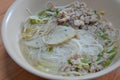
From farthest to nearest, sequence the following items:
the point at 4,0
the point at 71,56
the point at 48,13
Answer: the point at 4,0, the point at 48,13, the point at 71,56

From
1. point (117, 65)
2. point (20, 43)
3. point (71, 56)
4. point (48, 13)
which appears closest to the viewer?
point (117, 65)

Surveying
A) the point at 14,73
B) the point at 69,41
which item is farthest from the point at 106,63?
the point at 14,73

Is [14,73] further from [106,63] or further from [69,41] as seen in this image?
[106,63]

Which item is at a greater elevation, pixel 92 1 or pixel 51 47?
pixel 92 1

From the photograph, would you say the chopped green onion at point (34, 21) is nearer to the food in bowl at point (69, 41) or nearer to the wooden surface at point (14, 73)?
the food in bowl at point (69, 41)

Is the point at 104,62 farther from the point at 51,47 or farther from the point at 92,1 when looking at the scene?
the point at 92,1

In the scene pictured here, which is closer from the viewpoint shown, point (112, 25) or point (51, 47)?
point (51, 47)

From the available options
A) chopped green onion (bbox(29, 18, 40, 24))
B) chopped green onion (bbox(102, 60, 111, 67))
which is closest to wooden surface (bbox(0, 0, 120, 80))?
chopped green onion (bbox(102, 60, 111, 67))

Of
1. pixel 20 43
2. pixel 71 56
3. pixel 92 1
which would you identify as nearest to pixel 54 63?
pixel 71 56
